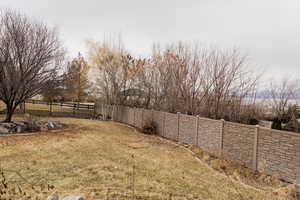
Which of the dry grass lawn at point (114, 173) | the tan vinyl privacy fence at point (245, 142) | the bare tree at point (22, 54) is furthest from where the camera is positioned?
the bare tree at point (22, 54)

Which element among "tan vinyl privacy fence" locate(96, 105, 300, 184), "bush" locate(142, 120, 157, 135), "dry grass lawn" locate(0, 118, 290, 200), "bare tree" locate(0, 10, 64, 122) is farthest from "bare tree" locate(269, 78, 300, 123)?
"bare tree" locate(0, 10, 64, 122)

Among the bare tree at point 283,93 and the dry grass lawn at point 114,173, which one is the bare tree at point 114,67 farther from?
the bare tree at point 283,93

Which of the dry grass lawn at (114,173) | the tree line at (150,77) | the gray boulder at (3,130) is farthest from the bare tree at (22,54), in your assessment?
the dry grass lawn at (114,173)

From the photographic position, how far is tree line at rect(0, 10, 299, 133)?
8.33 metres

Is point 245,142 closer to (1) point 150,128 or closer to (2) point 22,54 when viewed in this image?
(1) point 150,128

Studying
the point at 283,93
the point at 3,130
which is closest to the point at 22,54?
the point at 3,130

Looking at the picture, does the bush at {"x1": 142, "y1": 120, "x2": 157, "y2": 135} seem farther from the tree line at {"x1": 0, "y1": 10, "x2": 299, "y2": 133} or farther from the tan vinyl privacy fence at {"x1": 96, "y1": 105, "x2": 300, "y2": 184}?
the tree line at {"x1": 0, "y1": 10, "x2": 299, "y2": 133}

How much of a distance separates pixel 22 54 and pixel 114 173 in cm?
829

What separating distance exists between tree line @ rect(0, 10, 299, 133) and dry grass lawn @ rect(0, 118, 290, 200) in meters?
4.36

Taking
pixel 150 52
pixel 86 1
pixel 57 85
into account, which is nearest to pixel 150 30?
pixel 150 52

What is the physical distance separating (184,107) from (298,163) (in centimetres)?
688

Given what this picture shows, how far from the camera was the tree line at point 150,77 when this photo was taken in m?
8.33

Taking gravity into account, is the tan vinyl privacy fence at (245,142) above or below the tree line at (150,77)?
below

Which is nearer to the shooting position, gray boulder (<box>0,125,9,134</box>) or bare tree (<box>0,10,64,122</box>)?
gray boulder (<box>0,125,9,134</box>)
